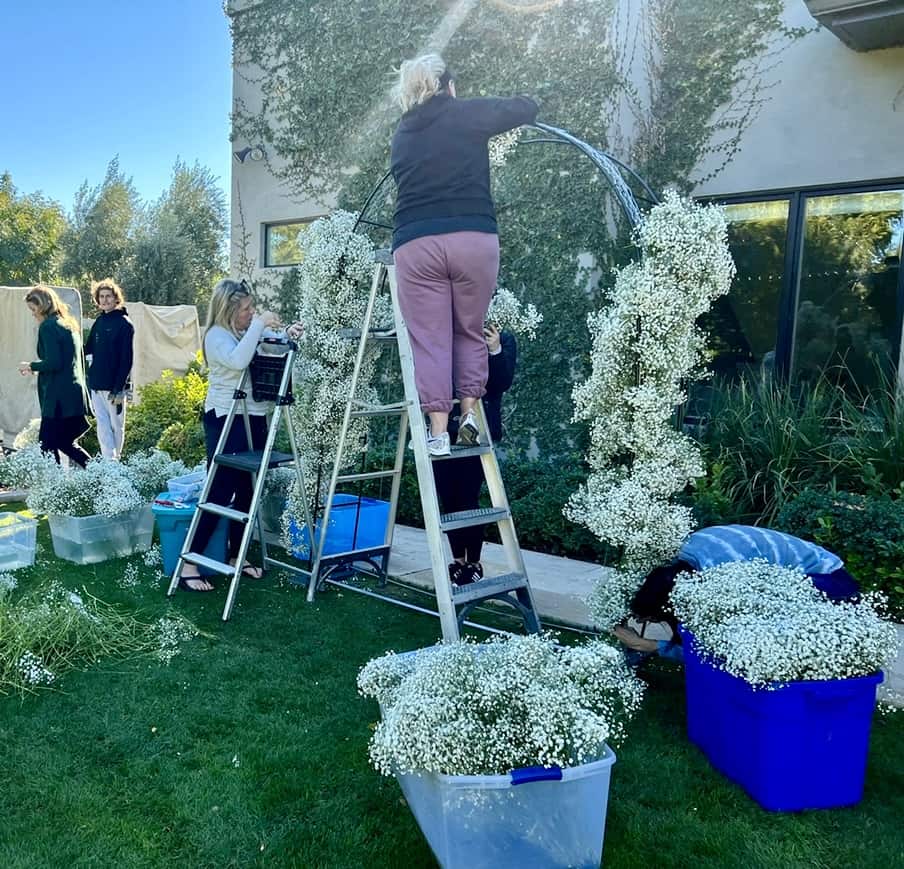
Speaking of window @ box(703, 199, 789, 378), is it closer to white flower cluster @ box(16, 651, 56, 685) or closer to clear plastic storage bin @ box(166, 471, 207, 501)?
clear plastic storage bin @ box(166, 471, 207, 501)

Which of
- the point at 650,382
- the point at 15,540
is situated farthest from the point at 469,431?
the point at 15,540

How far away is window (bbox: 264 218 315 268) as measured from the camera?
8.52 m

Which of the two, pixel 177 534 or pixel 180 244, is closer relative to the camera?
pixel 177 534

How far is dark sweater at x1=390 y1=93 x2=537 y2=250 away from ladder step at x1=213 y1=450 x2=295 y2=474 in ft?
5.44

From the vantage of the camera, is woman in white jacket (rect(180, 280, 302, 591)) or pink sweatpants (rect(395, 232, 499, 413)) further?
woman in white jacket (rect(180, 280, 302, 591))

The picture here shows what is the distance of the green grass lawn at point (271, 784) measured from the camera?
2.17 meters

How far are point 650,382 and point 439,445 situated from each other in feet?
3.00

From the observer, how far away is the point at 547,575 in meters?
4.64

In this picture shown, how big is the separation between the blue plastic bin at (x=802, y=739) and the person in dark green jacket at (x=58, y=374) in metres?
5.61

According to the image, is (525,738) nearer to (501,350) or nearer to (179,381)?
(501,350)

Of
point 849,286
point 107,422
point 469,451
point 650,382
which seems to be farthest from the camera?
point 107,422

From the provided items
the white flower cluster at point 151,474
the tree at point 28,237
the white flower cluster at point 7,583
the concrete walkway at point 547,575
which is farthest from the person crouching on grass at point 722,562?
the tree at point 28,237

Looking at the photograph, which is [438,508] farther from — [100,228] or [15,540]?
[100,228]

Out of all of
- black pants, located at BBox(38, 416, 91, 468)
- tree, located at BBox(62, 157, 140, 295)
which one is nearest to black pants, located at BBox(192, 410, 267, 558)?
black pants, located at BBox(38, 416, 91, 468)
